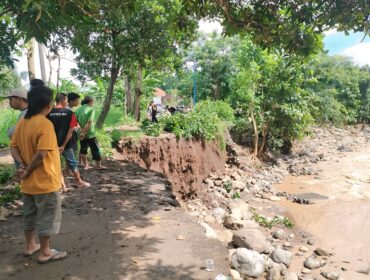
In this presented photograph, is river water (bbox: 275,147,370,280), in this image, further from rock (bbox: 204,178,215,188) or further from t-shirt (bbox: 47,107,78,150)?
t-shirt (bbox: 47,107,78,150)

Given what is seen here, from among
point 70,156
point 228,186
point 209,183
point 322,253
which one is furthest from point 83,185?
point 228,186

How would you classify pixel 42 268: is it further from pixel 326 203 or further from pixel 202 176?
pixel 326 203

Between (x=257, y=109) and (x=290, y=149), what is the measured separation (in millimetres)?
4443

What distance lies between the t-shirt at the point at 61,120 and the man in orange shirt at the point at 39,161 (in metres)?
1.85

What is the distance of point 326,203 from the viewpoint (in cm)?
1264

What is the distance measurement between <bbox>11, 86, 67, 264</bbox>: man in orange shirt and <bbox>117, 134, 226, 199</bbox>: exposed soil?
6.78 metres

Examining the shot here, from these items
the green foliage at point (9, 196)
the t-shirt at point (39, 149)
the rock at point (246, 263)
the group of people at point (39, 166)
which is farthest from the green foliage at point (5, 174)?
the rock at point (246, 263)

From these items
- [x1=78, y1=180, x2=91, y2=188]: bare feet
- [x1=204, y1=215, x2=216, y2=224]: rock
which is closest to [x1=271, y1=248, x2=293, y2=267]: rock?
Result: [x1=204, y1=215, x2=216, y2=224]: rock

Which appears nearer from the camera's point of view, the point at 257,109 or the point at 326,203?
the point at 326,203

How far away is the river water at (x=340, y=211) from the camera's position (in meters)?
8.52

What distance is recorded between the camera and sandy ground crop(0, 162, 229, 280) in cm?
405

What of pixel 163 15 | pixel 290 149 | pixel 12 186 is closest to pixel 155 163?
pixel 163 15

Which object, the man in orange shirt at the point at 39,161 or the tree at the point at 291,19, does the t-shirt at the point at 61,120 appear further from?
the tree at the point at 291,19

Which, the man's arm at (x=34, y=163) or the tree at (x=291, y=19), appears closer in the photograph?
the man's arm at (x=34, y=163)
